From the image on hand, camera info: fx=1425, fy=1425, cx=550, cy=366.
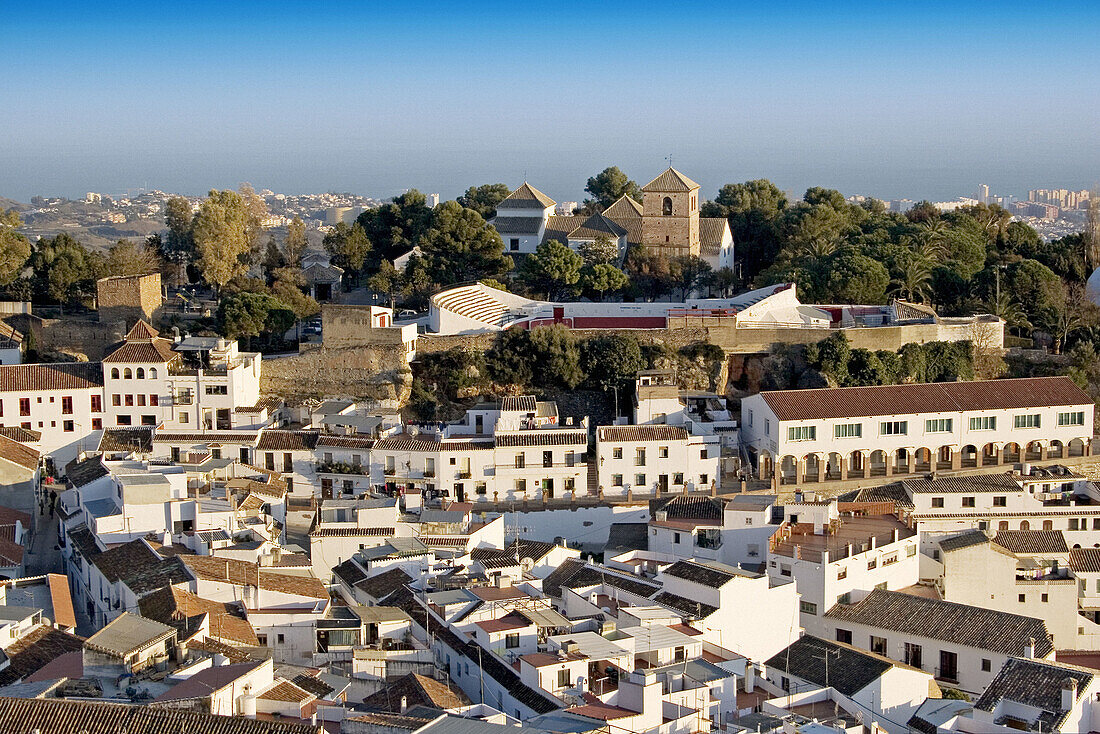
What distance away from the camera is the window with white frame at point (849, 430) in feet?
86.3

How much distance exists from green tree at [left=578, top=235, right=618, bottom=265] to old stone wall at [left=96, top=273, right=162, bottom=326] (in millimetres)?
10378

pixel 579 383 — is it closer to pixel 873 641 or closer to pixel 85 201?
pixel 873 641

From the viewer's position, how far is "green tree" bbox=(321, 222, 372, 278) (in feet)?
119

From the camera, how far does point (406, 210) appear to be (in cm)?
3766

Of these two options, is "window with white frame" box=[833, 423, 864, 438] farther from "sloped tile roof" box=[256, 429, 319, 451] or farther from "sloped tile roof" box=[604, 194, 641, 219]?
"sloped tile roof" box=[604, 194, 641, 219]

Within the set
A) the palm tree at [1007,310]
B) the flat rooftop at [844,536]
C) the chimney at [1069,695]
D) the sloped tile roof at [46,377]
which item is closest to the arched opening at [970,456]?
the flat rooftop at [844,536]

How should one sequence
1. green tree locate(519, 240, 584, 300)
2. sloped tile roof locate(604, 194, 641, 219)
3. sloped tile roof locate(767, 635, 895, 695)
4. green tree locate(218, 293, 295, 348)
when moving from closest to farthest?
sloped tile roof locate(767, 635, 895, 695), green tree locate(218, 293, 295, 348), green tree locate(519, 240, 584, 300), sloped tile roof locate(604, 194, 641, 219)

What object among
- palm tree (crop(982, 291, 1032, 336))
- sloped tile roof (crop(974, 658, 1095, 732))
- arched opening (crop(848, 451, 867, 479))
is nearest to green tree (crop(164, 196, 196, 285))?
arched opening (crop(848, 451, 867, 479))

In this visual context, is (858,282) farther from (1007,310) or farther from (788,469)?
(788,469)

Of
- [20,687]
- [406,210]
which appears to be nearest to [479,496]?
[20,687]

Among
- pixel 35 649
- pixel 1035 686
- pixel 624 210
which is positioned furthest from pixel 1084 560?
pixel 624 210

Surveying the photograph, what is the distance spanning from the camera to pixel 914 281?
107 feet

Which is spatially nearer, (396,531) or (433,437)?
(396,531)

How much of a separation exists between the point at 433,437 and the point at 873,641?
9.26 m
